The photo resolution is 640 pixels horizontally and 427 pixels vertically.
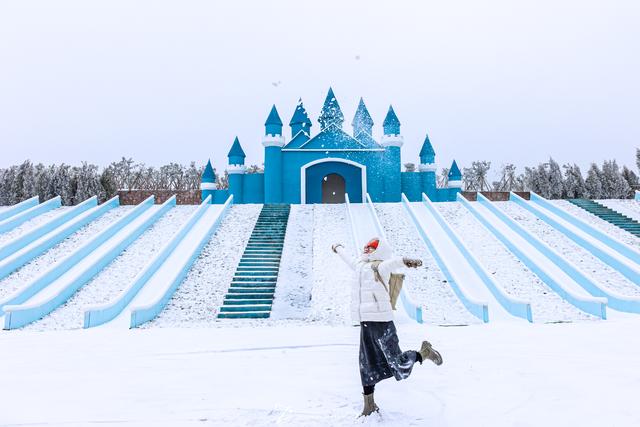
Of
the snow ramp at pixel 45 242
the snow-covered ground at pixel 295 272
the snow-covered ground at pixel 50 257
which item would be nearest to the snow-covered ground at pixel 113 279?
the snow-covered ground at pixel 50 257

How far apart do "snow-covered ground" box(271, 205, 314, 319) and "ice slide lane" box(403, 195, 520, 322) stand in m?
3.58

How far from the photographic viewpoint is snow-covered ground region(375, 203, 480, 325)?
839 centimetres

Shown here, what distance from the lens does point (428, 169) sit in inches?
974

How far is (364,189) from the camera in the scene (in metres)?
22.5

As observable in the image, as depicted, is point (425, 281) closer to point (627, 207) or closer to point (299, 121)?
point (627, 207)

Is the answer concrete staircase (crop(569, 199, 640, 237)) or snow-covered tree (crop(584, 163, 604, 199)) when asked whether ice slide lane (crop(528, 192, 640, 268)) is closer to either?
concrete staircase (crop(569, 199, 640, 237))

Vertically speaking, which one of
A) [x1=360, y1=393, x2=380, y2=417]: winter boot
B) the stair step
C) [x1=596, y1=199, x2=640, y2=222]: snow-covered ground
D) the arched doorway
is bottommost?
the stair step

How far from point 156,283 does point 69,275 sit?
2.52 m

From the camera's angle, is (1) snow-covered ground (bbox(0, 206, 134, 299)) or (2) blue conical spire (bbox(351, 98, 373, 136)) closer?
(1) snow-covered ground (bbox(0, 206, 134, 299))

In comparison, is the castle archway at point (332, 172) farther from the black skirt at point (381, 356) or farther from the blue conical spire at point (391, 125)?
the black skirt at point (381, 356)

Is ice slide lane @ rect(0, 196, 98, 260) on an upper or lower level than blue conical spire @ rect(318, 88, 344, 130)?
lower

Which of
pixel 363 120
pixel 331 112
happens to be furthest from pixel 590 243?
pixel 331 112

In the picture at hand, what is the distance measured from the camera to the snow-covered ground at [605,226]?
13.1 m

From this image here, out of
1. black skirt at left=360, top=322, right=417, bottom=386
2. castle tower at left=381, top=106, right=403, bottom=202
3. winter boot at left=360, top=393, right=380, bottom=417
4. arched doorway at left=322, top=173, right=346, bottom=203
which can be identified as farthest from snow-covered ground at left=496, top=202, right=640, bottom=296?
arched doorway at left=322, top=173, right=346, bottom=203
